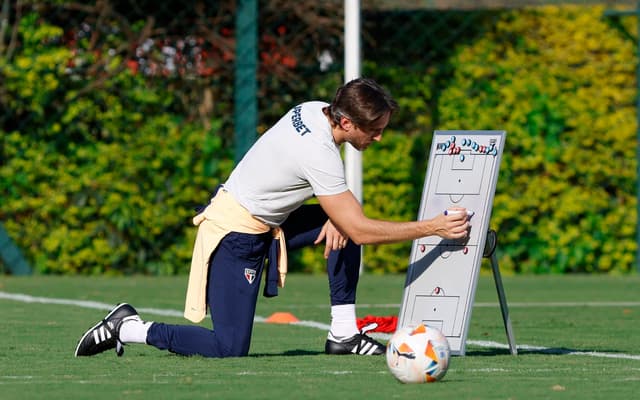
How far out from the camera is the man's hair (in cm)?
700

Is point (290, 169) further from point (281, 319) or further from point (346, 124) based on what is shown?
point (281, 319)

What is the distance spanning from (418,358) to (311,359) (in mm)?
1312

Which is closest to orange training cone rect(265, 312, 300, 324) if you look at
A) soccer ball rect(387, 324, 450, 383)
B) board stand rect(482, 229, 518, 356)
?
board stand rect(482, 229, 518, 356)

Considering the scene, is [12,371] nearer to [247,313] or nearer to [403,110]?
[247,313]

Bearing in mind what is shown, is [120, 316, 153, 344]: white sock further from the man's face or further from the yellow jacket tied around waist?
the man's face

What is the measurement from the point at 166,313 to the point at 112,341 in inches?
130

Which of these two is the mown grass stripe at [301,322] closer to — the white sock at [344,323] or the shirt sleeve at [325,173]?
the white sock at [344,323]

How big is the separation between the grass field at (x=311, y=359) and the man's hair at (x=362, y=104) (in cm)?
118

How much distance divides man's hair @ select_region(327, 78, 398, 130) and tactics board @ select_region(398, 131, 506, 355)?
1.90 feet

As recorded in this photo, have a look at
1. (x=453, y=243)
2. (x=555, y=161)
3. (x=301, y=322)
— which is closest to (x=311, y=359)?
(x=453, y=243)

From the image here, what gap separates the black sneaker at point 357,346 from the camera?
764 centimetres

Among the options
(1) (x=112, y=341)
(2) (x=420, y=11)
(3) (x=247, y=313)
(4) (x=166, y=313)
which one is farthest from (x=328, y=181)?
(2) (x=420, y=11)

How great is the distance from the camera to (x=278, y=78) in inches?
622

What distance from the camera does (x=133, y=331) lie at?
727cm
